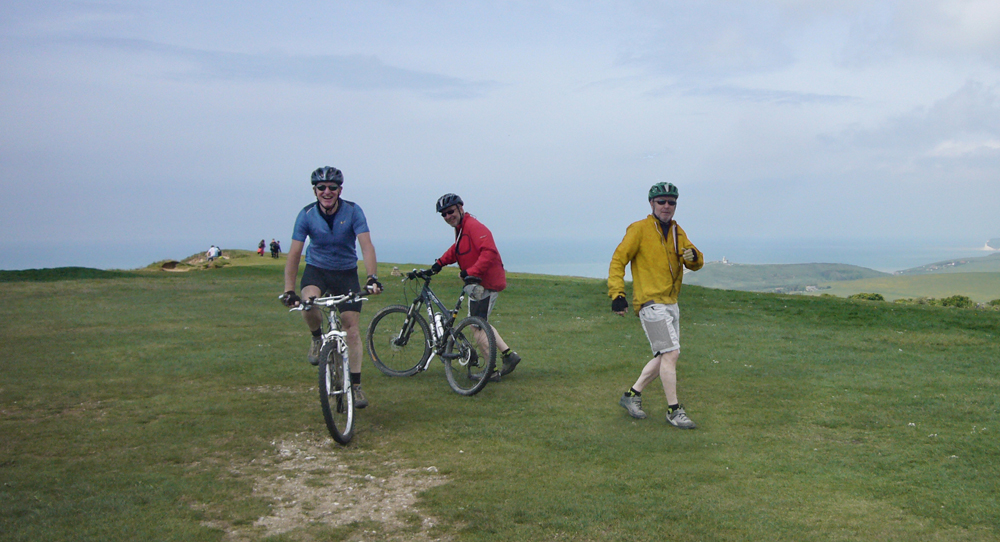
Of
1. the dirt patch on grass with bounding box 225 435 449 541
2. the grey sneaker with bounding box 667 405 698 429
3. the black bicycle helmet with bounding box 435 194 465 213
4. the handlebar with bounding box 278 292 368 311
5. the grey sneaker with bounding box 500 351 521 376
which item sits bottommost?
the dirt patch on grass with bounding box 225 435 449 541

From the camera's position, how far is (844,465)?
20.4 ft

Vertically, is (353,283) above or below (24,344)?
above

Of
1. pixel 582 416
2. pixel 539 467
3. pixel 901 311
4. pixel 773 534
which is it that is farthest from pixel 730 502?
pixel 901 311

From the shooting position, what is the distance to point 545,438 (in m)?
6.98

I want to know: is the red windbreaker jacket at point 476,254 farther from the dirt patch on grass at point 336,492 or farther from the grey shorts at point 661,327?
the dirt patch on grass at point 336,492

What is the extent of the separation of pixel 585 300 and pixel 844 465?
1377 cm

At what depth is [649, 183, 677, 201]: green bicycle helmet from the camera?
7578 millimetres

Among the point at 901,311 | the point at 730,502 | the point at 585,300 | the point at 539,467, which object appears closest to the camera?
the point at 730,502

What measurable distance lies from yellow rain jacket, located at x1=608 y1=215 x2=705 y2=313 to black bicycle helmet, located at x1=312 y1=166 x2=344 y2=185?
2.87 m

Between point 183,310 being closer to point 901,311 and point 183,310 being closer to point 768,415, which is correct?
point 768,415

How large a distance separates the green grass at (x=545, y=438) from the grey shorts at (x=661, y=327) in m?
0.82

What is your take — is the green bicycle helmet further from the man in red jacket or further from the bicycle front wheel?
the bicycle front wheel

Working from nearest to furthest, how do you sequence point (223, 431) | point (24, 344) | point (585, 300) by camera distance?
1. point (223, 431)
2. point (24, 344)
3. point (585, 300)

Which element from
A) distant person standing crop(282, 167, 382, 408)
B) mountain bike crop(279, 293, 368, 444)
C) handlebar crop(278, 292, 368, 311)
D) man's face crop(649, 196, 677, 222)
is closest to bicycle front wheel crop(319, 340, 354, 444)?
mountain bike crop(279, 293, 368, 444)
